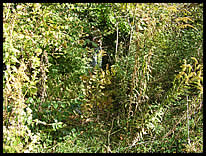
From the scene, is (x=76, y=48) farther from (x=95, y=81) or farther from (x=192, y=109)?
(x=192, y=109)

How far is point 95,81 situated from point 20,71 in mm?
829

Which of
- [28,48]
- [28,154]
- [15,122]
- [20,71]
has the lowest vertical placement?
[28,154]

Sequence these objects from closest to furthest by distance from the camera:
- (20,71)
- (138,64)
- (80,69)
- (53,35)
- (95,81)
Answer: (20,71)
(138,64)
(95,81)
(53,35)
(80,69)

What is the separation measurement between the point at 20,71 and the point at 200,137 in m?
2.08

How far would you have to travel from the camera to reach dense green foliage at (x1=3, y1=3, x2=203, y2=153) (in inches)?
83.1

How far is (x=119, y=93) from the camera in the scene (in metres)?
2.37

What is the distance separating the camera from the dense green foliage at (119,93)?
2111mm

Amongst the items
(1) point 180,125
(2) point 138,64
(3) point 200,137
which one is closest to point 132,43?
(2) point 138,64

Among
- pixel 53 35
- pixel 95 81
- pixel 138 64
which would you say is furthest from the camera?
pixel 53 35

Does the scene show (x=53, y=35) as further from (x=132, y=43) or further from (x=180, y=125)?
(x=180, y=125)

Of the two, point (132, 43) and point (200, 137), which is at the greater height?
point (132, 43)

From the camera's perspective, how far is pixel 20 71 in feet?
6.16

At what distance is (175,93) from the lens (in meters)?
1.91

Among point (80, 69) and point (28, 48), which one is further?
point (80, 69)
